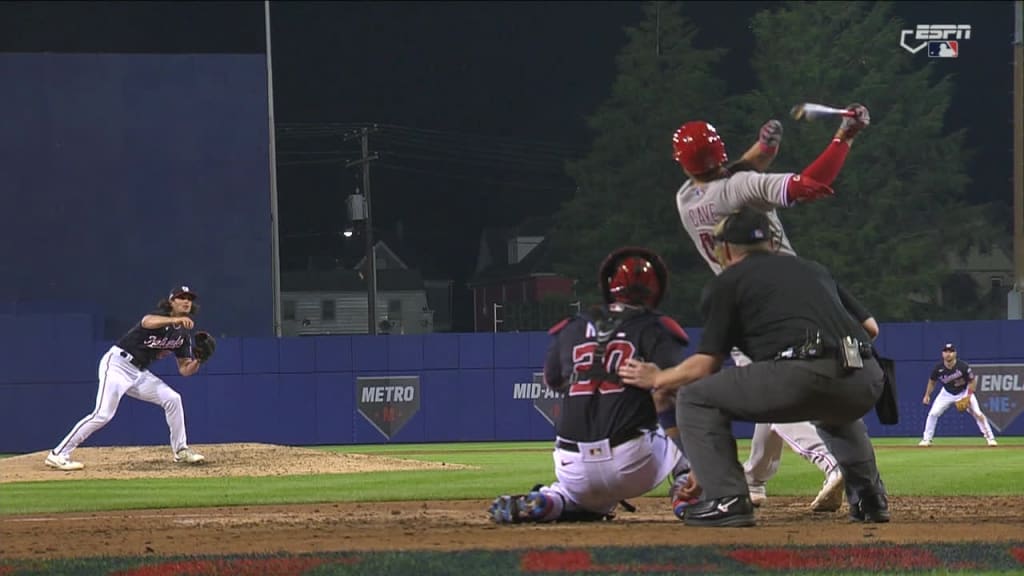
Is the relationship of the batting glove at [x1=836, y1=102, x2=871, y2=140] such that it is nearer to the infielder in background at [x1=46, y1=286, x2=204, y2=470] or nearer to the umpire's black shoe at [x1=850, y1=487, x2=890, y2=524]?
the umpire's black shoe at [x1=850, y1=487, x2=890, y2=524]

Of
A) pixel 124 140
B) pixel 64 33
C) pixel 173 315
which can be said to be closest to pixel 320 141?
pixel 64 33

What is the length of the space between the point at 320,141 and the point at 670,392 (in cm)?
5736

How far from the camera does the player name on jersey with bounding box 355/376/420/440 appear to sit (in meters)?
28.7

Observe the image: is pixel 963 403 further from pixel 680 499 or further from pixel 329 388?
pixel 680 499

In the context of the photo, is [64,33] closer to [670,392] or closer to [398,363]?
[398,363]

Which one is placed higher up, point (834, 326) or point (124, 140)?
point (124, 140)

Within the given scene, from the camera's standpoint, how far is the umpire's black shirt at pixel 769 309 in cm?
681

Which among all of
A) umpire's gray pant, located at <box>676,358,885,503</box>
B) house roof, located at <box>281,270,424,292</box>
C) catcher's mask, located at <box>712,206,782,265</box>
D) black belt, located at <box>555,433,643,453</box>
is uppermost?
house roof, located at <box>281,270,424,292</box>

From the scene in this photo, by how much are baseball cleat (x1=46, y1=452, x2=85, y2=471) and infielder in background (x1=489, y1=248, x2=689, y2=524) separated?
30.3 ft

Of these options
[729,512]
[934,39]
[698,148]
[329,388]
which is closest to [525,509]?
[729,512]

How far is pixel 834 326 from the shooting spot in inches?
268

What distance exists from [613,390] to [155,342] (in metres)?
8.88

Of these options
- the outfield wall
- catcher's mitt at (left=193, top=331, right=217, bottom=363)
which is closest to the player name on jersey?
the outfield wall

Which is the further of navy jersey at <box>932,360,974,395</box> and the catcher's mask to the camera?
navy jersey at <box>932,360,974,395</box>
